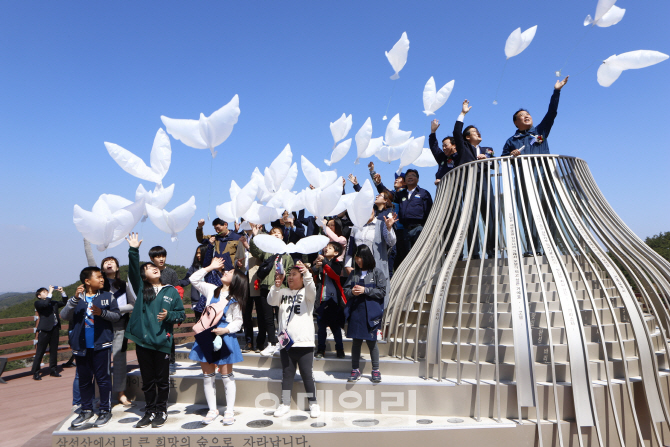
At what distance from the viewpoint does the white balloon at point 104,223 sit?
13.0 ft

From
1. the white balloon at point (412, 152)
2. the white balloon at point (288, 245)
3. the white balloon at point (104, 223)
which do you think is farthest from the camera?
the white balloon at point (412, 152)

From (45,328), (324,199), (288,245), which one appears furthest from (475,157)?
(45,328)

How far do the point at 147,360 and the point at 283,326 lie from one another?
1.34 metres

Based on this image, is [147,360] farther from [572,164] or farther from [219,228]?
[572,164]

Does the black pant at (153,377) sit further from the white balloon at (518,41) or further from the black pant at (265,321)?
the white balloon at (518,41)

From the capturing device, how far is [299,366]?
4.08 metres

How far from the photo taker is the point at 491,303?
14.6 ft

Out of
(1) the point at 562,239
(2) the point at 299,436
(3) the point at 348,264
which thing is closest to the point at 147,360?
(2) the point at 299,436

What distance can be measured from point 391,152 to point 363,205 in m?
2.52

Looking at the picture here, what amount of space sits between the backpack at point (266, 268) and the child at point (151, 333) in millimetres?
1370

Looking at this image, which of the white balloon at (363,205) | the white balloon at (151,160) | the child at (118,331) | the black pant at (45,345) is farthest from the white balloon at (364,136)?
the black pant at (45,345)

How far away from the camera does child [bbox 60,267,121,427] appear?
13.3 ft

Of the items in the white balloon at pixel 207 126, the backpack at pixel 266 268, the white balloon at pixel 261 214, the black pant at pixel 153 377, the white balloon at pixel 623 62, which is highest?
the white balloon at pixel 623 62

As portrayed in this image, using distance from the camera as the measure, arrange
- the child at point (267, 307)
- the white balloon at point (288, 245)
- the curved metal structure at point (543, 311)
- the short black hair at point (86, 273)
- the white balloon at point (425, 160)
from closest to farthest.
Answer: the curved metal structure at point (543, 311) < the short black hair at point (86, 273) < the white balloon at point (288, 245) < the child at point (267, 307) < the white balloon at point (425, 160)
